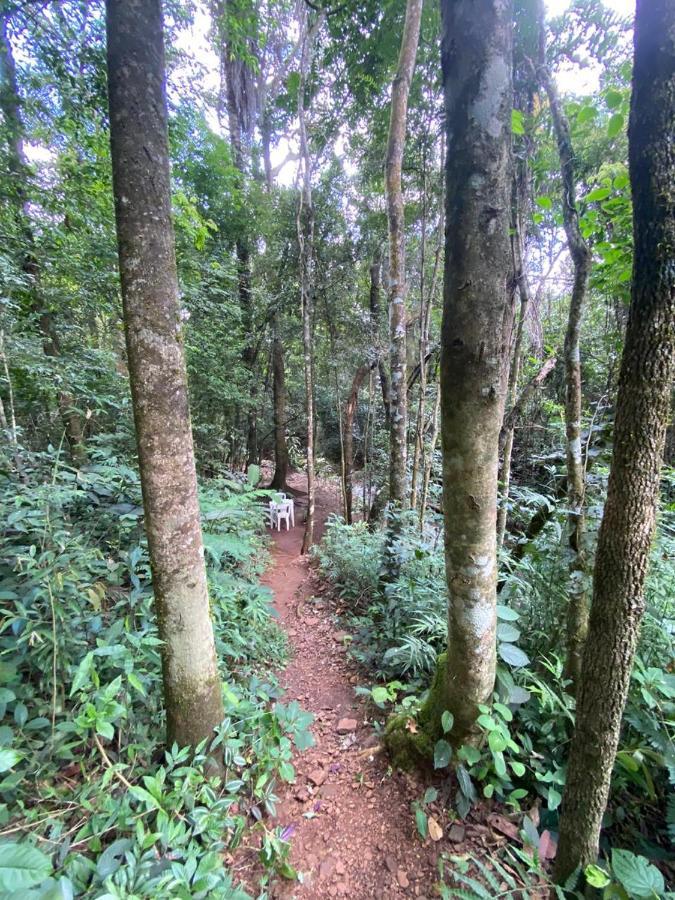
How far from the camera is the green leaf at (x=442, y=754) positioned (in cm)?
191

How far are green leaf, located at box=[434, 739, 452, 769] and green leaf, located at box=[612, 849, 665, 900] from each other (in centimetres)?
79

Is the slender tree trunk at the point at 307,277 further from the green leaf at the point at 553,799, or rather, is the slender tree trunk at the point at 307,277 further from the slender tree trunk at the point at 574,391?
the green leaf at the point at 553,799

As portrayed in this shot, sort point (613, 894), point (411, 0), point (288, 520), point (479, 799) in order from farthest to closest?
point (288, 520), point (411, 0), point (479, 799), point (613, 894)

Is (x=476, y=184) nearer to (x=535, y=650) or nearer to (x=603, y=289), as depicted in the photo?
(x=603, y=289)

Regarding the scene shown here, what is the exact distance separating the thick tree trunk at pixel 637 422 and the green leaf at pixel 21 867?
1578mm

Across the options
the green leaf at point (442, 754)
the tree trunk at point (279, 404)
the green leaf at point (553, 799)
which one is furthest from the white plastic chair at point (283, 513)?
the green leaf at point (553, 799)

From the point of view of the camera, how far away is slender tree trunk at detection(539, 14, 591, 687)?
205cm

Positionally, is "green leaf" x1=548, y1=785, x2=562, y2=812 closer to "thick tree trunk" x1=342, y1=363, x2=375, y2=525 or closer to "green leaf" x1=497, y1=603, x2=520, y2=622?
"green leaf" x1=497, y1=603, x2=520, y2=622

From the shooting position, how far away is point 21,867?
0.91 metres

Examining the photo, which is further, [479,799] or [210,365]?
[210,365]

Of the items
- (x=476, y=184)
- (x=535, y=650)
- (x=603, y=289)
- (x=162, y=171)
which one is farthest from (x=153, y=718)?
(x=603, y=289)

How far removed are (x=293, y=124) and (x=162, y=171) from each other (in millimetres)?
8588

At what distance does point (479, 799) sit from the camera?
1879 millimetres

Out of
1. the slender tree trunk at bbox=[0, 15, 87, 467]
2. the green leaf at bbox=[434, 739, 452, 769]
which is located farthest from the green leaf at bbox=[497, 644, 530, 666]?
the slender tree trunk at bbox=[0, 15, 87, 467]
